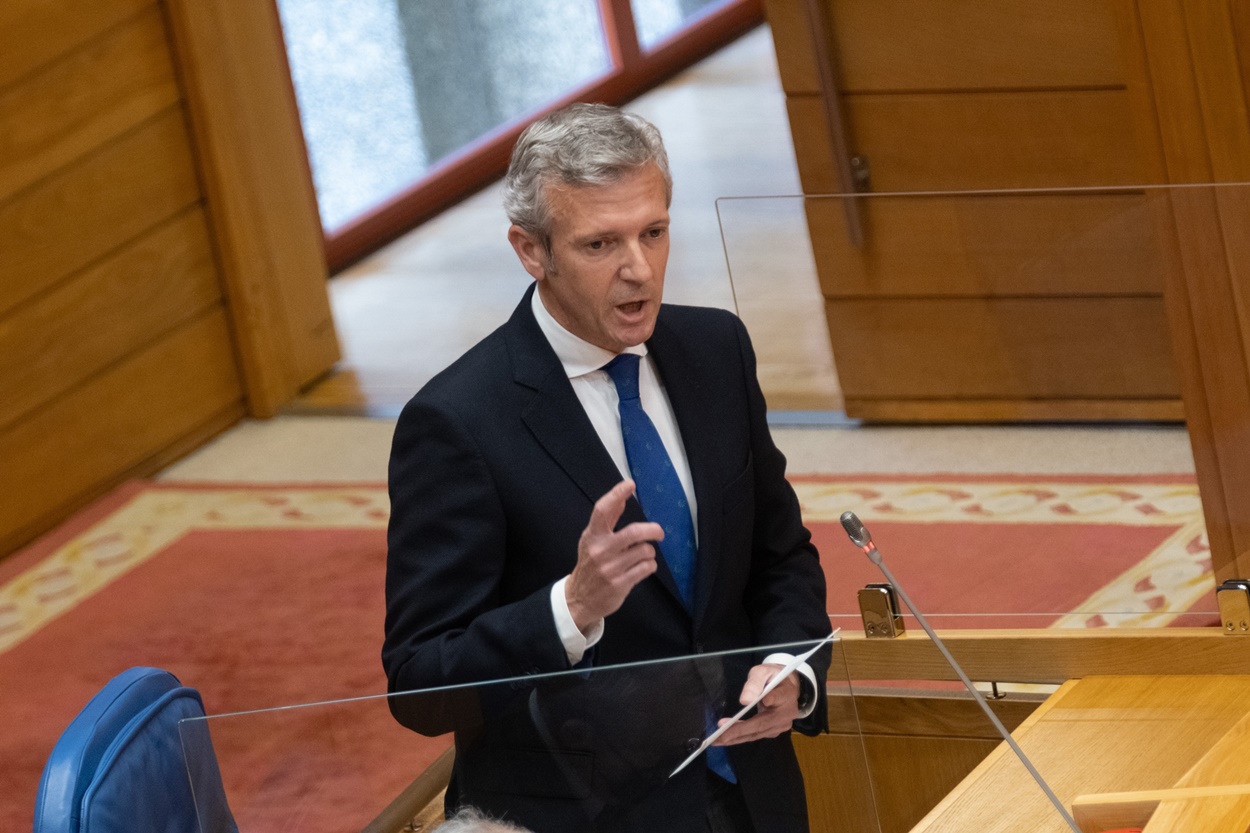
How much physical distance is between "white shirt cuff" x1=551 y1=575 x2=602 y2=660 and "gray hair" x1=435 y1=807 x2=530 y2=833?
0.75ft

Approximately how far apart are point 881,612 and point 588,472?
0.46m

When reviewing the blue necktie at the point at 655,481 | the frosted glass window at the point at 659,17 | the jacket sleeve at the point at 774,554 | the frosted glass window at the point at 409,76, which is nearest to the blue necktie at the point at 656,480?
the blue necktie at the point at 655,481

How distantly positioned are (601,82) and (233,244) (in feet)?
9.30

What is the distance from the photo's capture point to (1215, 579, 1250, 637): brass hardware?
6.14 feet

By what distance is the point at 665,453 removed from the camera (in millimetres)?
1848

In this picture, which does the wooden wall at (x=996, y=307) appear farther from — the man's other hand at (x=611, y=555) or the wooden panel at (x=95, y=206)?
the wooden panel at (x=95, y=206)

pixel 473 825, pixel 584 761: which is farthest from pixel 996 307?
pixel 473 825

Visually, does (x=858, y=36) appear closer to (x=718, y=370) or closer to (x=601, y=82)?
(x=718, y=370)

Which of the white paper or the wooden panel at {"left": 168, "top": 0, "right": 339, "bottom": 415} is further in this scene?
the wooden panel at {"left": 168, "top": 0, "right": 339, "bottom": 415}

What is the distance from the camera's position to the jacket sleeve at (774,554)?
1917mm

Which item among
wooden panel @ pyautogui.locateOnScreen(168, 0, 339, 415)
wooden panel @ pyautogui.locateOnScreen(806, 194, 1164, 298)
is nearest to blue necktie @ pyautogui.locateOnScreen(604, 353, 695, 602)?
wooden panel @ pyautogui.locateOnScreen(806, 194, 1164, 298)

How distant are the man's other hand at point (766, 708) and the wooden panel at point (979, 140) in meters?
2.17

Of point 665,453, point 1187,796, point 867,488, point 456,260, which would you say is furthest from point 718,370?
point 456,260

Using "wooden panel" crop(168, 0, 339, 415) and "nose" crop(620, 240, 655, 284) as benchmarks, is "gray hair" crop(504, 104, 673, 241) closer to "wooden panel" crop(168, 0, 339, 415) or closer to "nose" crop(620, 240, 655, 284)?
"nose" crop(620, 240, 655, 284)
